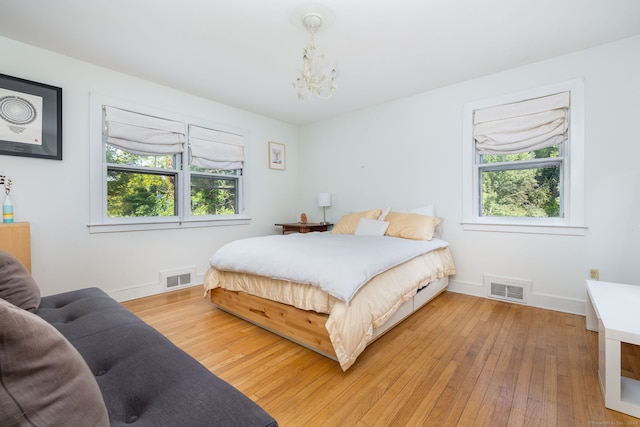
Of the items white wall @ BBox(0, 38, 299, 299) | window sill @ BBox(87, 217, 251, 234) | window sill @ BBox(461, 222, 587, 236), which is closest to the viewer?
white wall @ BBox(0, 38, 299, 299)

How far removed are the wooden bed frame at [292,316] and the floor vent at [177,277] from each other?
3.18 ft

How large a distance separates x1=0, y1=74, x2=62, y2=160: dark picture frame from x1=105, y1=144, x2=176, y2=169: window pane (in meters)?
0.43

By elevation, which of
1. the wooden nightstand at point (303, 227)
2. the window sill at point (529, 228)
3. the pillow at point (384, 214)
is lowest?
the wooden nightstand at point (303, 227)

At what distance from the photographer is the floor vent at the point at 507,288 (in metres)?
2.93

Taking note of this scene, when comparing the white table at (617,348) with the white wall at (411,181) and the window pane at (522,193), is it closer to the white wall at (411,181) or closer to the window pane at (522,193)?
the white wall at (411,181)

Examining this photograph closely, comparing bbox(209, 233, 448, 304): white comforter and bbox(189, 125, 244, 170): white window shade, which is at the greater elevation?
bbox(189, 125, 244, 170): white window shade

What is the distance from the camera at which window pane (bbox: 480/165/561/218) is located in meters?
2.89

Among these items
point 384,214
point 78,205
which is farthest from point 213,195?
point 384,214

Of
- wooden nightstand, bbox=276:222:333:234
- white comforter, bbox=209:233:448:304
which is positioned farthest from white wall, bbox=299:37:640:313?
white comforter, bbox=209:233:448:304

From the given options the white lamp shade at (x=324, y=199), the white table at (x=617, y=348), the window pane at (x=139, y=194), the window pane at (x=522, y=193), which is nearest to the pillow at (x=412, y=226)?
the window pane at (x=522, y=193)

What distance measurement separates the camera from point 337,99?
382 centimetres

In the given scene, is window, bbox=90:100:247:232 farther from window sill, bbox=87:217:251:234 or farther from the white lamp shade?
the white lamp shade

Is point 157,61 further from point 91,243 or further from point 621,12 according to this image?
point 621,12

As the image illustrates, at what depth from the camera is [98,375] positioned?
1031 millimetres
